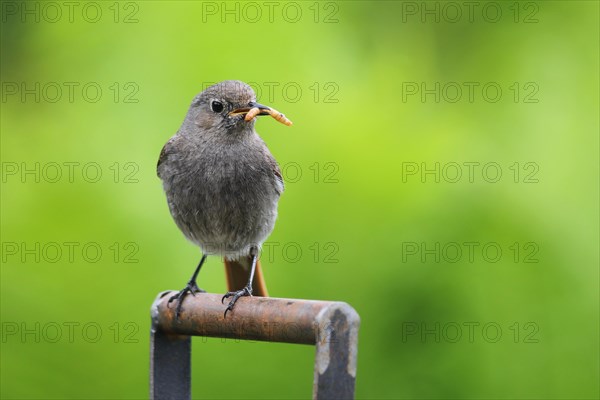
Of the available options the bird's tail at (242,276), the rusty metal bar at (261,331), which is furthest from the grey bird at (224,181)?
the rusty metal bar at (261,331)

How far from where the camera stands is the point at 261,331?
2.31 m

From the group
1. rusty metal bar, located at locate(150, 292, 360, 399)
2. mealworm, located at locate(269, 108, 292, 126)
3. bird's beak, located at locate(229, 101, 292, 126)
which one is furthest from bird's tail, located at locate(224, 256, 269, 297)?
rusty metal bar, located at locate(150, 292, 360, 399)

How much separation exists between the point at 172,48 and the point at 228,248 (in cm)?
96

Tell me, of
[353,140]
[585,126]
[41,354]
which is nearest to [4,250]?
[41,354]

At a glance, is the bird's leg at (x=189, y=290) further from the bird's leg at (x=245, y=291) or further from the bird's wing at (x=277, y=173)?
the bird's wing at (x=277, y=173)

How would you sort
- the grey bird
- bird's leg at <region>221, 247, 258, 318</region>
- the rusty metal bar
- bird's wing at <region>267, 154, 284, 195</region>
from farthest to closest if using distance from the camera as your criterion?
1. bird's wing at <region>267, 154, 284, 195</region>
2. the grey bird
3. bird's leg at <region>221, 247, 258, 318</region>
4. the rusty metal bar

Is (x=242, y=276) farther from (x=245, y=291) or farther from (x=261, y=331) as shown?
(x=261, y=331)

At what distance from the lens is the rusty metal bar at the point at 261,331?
191cm

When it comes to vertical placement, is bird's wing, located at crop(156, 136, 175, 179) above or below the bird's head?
below

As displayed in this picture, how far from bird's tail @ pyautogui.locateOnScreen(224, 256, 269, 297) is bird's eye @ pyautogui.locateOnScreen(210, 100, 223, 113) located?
0.61m

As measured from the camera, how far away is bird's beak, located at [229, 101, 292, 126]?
3.03m

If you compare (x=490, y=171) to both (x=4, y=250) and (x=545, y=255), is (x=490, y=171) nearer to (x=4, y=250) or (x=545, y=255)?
(x=545, y=255)

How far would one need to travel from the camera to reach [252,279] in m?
3.86

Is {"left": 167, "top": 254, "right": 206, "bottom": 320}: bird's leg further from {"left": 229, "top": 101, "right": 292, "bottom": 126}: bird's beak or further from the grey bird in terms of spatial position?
{"left": 229, "top": 101, "right": 292, "bottom": 126}: bird's beak
